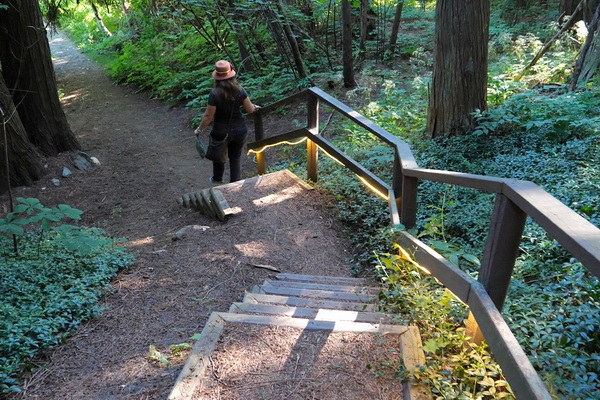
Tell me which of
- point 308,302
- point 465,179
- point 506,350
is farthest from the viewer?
point 308,302

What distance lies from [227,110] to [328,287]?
3.96 meters

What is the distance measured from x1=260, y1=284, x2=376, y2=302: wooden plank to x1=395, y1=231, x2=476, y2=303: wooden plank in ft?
1.76

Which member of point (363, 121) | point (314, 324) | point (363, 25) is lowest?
point (314, 324)

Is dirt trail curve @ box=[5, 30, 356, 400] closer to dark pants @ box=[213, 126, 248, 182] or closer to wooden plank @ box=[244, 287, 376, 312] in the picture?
wooden plank @ box=[244, 287, 376, 312]

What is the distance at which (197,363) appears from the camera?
2.64 m

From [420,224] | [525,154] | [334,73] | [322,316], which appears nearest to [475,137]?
[525,154]

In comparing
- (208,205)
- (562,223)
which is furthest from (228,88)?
(562,223)

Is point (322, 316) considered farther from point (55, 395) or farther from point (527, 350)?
point (55, 395)

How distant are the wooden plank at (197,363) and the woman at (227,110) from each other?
180 inches

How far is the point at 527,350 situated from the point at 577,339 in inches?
10.3

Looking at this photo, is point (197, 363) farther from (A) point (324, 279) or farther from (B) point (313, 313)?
(A) point (324, 279)

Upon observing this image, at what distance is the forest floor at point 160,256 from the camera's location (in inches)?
118

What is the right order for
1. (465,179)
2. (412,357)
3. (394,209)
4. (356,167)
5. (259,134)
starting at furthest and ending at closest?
1. (259,134)
2. (356,167)
3. (394,209)
4. (465,179)
5. (412,357)

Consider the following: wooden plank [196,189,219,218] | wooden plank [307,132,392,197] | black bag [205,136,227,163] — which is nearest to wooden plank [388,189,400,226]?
wooden plank [307,132,392,197]
